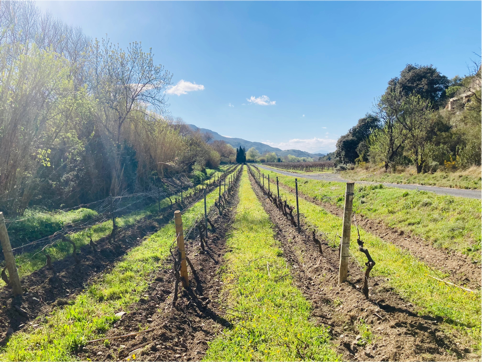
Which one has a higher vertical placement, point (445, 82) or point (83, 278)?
point (445, 82)

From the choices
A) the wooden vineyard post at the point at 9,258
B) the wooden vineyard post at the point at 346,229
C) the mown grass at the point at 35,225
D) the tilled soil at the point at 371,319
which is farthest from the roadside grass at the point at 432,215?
the mown grass at the point at 35,225

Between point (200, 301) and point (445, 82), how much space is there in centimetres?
4496

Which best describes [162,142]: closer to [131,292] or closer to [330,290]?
[131,292]

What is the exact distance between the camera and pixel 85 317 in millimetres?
4434

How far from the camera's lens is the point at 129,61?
18.6m

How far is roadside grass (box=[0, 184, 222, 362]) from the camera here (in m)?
3.47

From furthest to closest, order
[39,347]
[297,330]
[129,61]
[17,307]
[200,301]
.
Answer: [129,61] < [200,301] < [17,307] < [297,330] < [39,347]

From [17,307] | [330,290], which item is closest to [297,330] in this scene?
[330,290]

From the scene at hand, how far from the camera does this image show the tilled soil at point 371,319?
3154 millimetres

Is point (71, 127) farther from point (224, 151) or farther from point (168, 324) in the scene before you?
point (224, 151)

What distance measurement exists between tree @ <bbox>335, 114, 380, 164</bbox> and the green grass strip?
1335 inches

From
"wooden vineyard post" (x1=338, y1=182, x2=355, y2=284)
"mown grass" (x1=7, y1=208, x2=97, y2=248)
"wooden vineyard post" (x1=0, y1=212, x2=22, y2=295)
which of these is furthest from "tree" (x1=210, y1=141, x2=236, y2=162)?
"wooden vineyard post" (x1=338, y1=182, x2=355, y2=284)

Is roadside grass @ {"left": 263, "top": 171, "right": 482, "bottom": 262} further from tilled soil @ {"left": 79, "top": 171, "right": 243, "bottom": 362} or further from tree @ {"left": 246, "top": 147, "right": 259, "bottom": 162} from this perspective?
tree @ {"left": 246, "top": 147, "right": 259, "bottom": 162}

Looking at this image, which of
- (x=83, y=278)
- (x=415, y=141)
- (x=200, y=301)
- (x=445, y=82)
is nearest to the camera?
(x=200, y=301)
